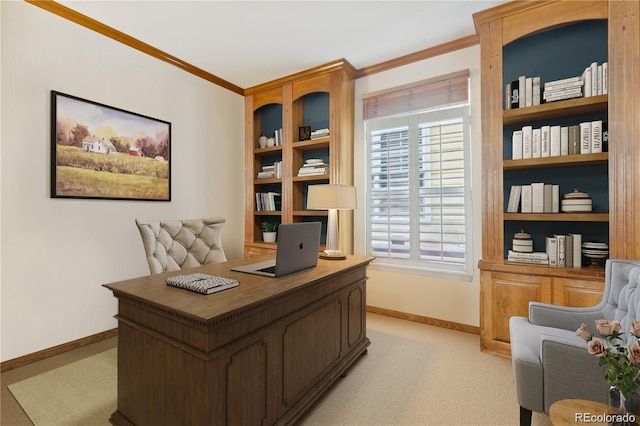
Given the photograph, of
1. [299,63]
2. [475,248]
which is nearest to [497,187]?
[475,248]

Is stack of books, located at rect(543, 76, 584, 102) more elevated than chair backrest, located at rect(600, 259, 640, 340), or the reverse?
stack of books, located at rect(543, 76, 584, 102)

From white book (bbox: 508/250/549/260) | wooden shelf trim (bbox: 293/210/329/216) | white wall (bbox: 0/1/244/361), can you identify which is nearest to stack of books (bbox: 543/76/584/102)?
white book (bbox: 508/250/549/260)

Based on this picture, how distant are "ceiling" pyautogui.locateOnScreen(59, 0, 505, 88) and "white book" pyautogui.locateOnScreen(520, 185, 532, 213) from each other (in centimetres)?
152

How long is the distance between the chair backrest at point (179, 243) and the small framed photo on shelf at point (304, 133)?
166cm

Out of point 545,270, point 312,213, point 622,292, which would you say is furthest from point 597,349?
point 312,213

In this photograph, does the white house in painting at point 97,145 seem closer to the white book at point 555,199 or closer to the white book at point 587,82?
the white book at point 555,199

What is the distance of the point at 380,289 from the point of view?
3.48 meters

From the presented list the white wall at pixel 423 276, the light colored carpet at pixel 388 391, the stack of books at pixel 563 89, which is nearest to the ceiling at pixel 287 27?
the white wall at pixel 423 276

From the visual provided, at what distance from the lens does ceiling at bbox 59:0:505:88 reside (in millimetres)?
2510

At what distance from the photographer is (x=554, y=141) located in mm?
2334

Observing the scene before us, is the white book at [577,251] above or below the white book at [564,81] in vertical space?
below

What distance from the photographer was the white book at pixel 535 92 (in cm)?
240

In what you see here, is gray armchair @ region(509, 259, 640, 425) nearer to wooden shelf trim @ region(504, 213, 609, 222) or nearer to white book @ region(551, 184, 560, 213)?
wooden shelf trim @ region(504, 213, 609, 222)

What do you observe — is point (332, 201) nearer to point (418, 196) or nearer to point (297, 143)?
point (418, 196)
